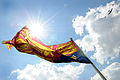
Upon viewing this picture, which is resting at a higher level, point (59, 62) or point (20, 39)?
point (20, 39)

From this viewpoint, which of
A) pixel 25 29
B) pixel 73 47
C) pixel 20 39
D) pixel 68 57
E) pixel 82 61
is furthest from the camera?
pixel 25 29

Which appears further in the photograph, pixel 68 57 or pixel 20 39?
pixel 20 39

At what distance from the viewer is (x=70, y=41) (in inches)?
639

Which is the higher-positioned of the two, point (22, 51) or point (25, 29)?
point (25, 29)

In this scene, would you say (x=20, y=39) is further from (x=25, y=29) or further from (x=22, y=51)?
(x=25, y=29)

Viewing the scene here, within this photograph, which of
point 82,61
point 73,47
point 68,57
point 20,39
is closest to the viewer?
point 82,61

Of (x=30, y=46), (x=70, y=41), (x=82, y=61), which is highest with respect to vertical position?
(x=30, y=46)

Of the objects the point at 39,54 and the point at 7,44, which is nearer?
the point at 39,54

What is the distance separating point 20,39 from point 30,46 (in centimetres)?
223

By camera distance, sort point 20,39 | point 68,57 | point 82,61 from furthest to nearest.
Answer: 1. point 20,39
2. point 68,57
3. point 82,61

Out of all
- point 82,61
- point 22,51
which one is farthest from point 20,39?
point 82,61

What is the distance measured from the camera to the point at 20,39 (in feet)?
57.6

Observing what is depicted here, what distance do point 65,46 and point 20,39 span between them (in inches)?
253

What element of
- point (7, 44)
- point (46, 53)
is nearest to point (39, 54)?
point (46, 53)
